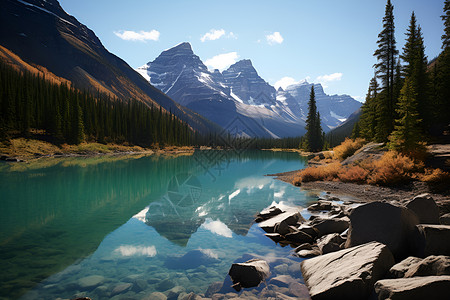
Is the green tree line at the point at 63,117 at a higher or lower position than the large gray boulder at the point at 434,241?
higher

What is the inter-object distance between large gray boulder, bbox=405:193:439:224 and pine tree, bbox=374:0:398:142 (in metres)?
26.9

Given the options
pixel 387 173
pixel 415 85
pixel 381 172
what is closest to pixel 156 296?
pixel 387 173

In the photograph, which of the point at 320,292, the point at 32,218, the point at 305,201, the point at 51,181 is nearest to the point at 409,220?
the point at 320,292

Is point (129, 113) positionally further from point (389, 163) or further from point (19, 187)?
point (389, 163)

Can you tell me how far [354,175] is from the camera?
899 inches

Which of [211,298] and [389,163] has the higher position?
[389,163]

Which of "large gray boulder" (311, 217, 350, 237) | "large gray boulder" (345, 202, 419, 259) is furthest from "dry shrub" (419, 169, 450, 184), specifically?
"large gray boulder" (345, 202, 419, 259)

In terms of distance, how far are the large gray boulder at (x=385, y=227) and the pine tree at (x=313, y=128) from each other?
8167 centimetres

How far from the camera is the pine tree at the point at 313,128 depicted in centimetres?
8444

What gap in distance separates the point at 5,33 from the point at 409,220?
869ft

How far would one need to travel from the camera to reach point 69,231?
1109cm

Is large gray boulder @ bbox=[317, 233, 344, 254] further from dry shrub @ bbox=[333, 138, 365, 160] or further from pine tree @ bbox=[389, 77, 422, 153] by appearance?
dry shrub @ bbox=[333, 138, 365, 160]

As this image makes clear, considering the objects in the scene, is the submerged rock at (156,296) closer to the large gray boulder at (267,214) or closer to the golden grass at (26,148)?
the large gray boulder at (267,214)

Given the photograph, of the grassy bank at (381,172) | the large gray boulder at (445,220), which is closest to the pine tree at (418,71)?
the grassy bank at (381,172)
